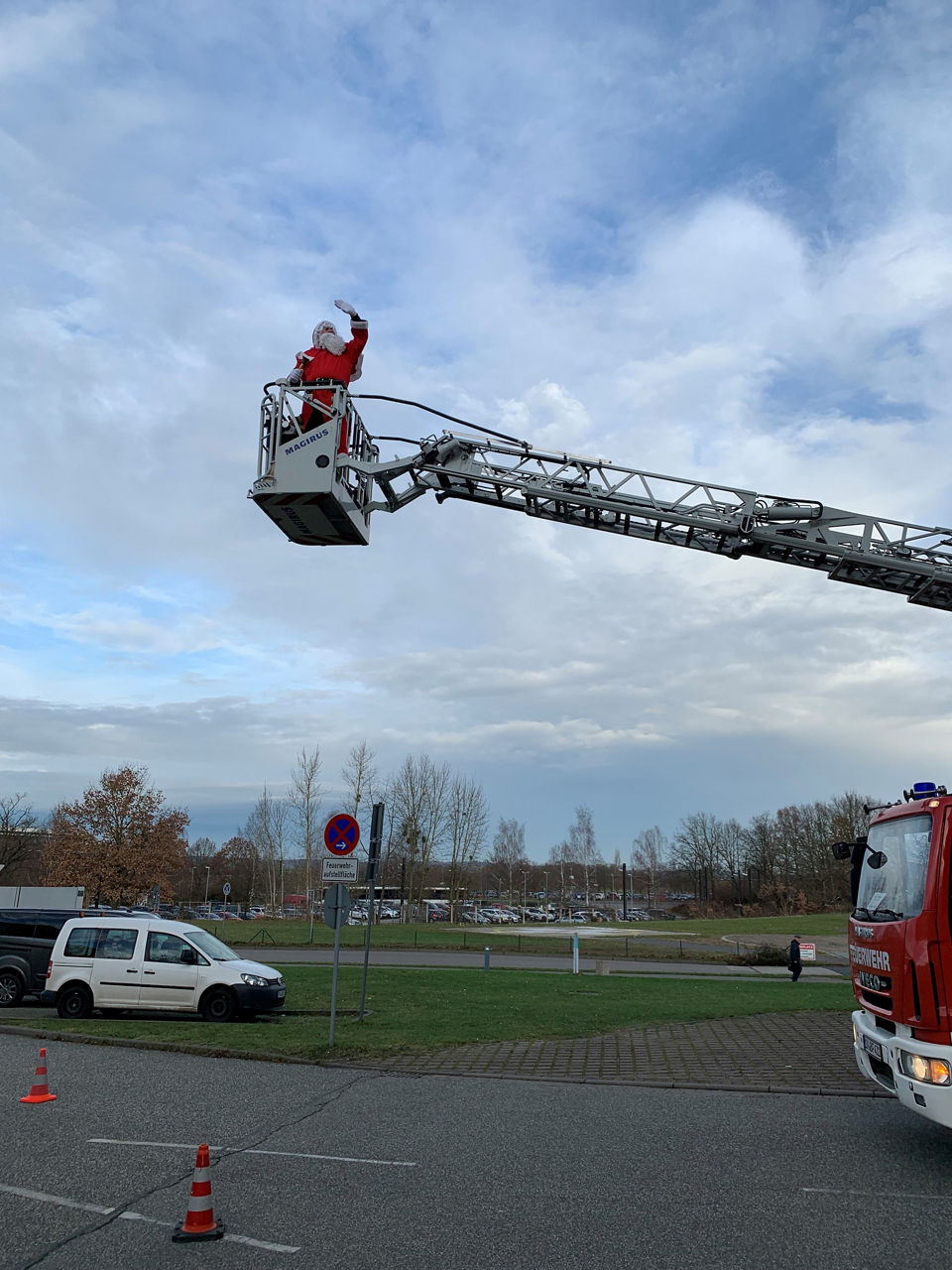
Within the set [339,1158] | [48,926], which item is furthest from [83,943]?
[339,1158]

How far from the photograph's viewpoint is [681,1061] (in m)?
11.8

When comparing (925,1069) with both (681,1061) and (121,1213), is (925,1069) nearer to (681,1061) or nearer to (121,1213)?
(121,1213)

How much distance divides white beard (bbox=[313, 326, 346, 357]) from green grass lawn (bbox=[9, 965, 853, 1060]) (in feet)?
28.7

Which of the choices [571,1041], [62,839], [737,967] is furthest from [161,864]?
[571,1041]

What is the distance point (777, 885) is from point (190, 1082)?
286ft

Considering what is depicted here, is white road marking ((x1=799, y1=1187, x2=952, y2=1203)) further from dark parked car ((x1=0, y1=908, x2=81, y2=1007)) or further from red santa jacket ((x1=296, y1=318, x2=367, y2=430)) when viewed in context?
dark parked car ((x1=0, y1=908, x2=81, y2=1007))

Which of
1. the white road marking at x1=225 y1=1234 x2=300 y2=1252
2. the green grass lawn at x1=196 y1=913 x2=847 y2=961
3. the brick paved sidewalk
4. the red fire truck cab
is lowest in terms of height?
the green grass lawn at x1=196 y1=913 x2=847 y2=961

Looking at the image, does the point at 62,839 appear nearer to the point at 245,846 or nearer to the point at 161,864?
the point at 161,864

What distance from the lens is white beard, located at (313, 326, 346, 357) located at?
35.9 ft

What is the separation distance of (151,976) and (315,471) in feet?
31.9

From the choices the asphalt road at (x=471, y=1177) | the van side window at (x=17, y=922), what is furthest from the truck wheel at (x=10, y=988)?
the asphalt road at (x=471, y=1177)

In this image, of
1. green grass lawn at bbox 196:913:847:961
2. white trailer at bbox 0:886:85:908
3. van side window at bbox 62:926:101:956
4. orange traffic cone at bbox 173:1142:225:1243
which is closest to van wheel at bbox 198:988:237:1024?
van side window at bbox 62:926:101:956

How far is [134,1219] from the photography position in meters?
5.52

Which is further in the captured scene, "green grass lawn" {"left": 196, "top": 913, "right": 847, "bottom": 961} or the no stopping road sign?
"green grass lawn" {"left": 196, "top": 913, "right": 847, "bottom": 961}
